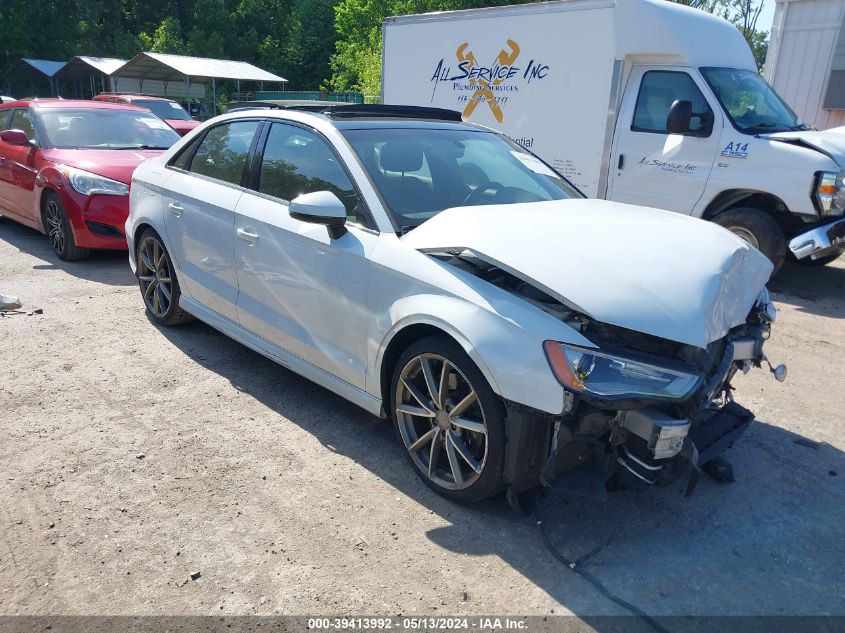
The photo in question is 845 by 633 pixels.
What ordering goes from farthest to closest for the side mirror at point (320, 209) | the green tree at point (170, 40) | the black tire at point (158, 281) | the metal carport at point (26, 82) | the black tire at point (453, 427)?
1. the green tree at point (170, 40)
2. the metal carport at point (26, 82)
3. the black tire at point (158, 281)
4. the side mirror at point (320, 209)
5. the black tire at point (453, 427)

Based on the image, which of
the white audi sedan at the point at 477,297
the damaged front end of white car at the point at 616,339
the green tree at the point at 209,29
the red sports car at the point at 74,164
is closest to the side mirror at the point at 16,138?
the red sports car at the point at 74,164

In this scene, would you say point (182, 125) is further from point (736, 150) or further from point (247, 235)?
point (247, 235)

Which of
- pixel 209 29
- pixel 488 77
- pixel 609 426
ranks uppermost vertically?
pixel 209 29

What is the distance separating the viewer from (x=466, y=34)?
923 cm

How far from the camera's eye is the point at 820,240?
21.2 ft

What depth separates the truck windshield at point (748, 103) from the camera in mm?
7090

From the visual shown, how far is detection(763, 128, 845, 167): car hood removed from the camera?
6.54 m

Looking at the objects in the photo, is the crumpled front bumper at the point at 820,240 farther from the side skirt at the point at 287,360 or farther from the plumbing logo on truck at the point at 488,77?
the side skirt at the point at 287,360

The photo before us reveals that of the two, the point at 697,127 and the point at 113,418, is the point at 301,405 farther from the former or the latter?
the point at 697,127

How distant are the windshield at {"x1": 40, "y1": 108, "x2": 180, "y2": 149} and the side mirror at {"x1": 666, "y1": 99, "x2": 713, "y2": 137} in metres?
5.94

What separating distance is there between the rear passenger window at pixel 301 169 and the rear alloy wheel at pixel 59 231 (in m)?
4.01

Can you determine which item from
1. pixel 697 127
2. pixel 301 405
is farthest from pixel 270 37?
pixel 301 405

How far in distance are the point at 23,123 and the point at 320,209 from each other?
6.88 meters

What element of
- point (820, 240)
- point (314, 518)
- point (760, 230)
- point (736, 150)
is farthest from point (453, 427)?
point (736, 150)
